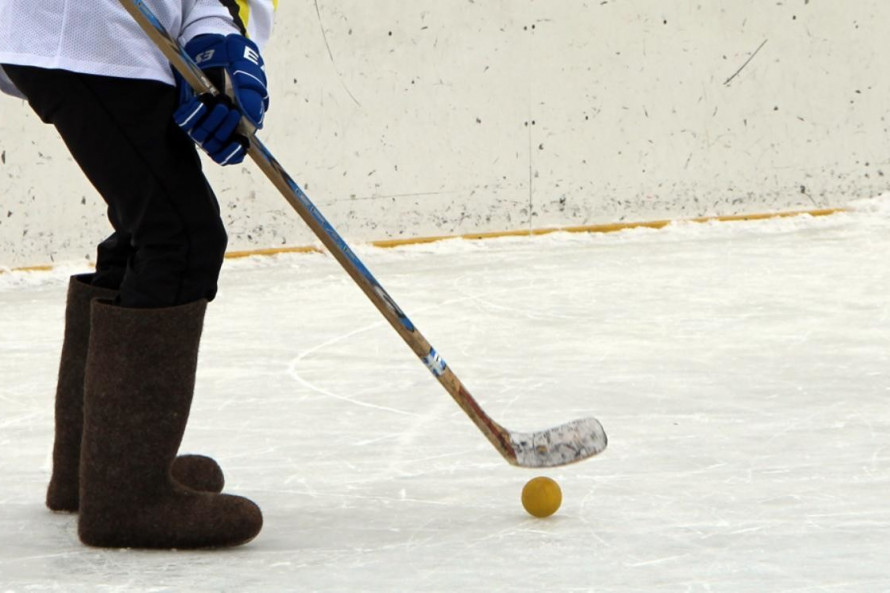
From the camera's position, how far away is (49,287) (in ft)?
13.0

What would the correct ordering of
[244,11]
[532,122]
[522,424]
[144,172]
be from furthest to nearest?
[532,122] → [522,424] → [244,11] → [144,172]

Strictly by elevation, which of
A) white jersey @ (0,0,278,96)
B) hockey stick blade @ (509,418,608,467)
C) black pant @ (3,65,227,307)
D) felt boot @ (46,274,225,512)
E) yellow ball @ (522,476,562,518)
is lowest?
yellow ball @ (522,476,562,518)

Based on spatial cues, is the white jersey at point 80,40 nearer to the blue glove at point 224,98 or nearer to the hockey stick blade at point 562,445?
the blue glove at point 224,98

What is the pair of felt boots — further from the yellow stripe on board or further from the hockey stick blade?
the yellow stripe on board

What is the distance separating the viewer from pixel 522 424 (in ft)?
7.75

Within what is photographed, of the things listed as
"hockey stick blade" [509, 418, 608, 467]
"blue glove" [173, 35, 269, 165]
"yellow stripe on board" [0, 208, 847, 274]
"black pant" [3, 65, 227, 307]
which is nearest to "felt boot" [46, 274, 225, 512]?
"black pant" [3, 65, 227, 307]

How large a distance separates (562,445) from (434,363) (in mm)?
190

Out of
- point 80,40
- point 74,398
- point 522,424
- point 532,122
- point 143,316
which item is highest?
point 80,40

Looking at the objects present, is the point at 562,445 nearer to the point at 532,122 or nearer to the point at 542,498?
the point at 542,498

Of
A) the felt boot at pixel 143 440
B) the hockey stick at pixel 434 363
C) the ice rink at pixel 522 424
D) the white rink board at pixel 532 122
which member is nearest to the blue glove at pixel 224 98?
the hockey stick at pixel 434 363

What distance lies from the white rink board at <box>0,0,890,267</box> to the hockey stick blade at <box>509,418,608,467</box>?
259cm

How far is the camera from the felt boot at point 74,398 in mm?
1763

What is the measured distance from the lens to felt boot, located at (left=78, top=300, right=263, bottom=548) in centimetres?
159

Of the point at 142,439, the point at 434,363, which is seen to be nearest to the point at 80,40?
the point at 142,439
